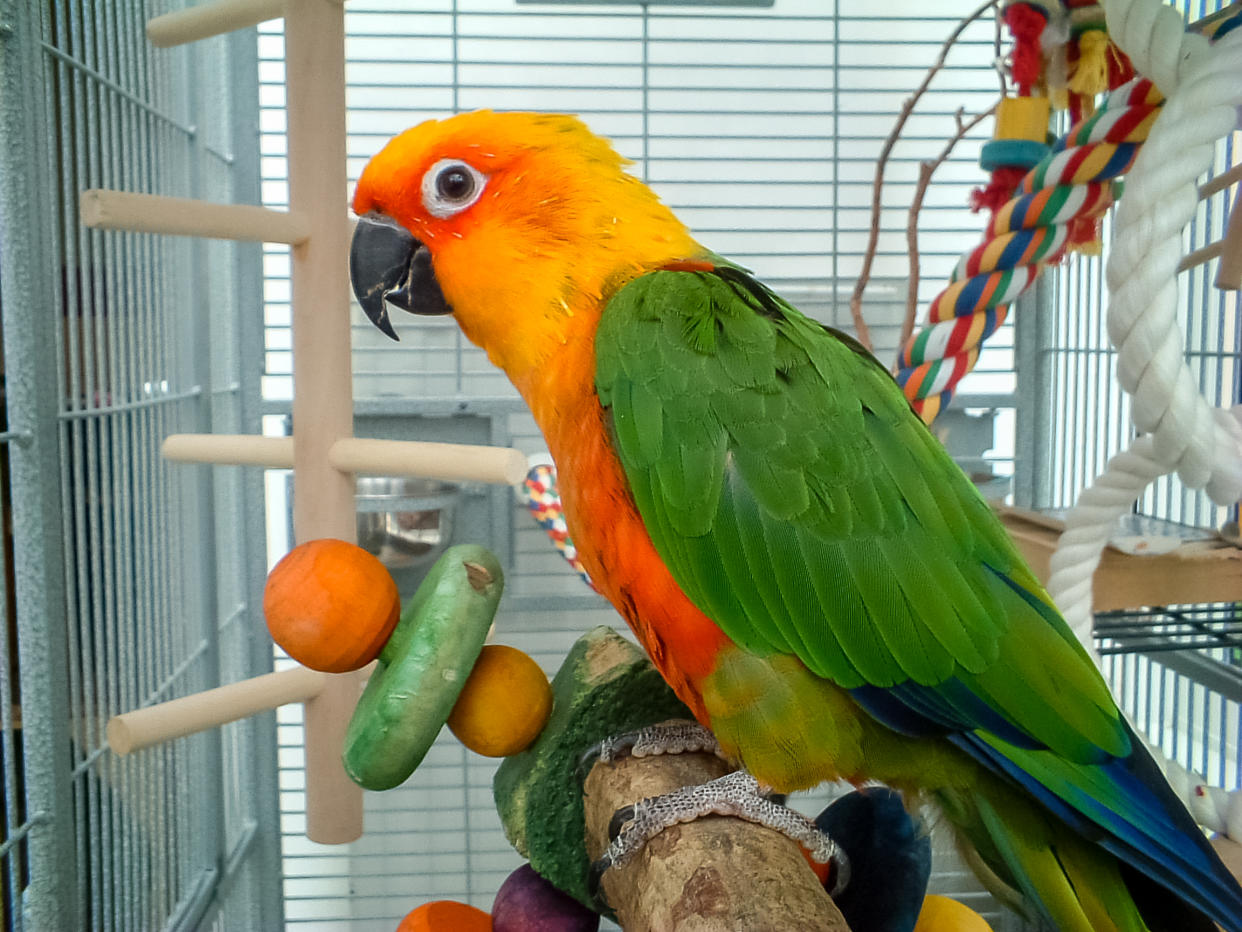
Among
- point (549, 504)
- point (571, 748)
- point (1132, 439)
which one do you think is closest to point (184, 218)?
point (571, 748)

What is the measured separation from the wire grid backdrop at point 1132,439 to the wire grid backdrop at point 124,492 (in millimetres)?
1052

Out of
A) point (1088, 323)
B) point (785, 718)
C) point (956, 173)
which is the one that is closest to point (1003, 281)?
point (785, 718)

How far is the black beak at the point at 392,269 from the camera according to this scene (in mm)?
684

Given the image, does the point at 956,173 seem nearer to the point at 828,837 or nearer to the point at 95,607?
the point at 828,837

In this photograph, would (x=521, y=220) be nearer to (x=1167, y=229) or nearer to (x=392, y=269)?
(x=392, y=269)

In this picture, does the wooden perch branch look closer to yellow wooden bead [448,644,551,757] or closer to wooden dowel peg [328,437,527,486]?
yellow wooden bead [448,644,551,757]

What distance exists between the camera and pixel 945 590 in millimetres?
542

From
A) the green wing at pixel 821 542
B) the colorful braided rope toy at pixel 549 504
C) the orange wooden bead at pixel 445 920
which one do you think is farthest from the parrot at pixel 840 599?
the colorful braided rope toy at pixel 549 504

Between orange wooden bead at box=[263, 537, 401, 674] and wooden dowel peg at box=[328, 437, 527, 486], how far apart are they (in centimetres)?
10

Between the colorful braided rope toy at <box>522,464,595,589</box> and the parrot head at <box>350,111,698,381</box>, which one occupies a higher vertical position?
the parrot head at <box>350,111,698,381</box>

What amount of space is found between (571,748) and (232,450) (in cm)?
40

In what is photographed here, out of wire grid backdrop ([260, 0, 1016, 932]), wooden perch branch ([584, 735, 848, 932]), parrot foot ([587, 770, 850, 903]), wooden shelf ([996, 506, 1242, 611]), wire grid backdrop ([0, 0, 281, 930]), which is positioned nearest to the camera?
wooden perch branch ([584, 735, 848, 932])

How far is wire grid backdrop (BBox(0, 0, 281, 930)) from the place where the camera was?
2.38ft

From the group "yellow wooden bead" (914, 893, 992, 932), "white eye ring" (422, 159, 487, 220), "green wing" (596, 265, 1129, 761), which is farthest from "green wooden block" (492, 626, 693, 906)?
"white eye ring" (422, 159, 487, 220)
